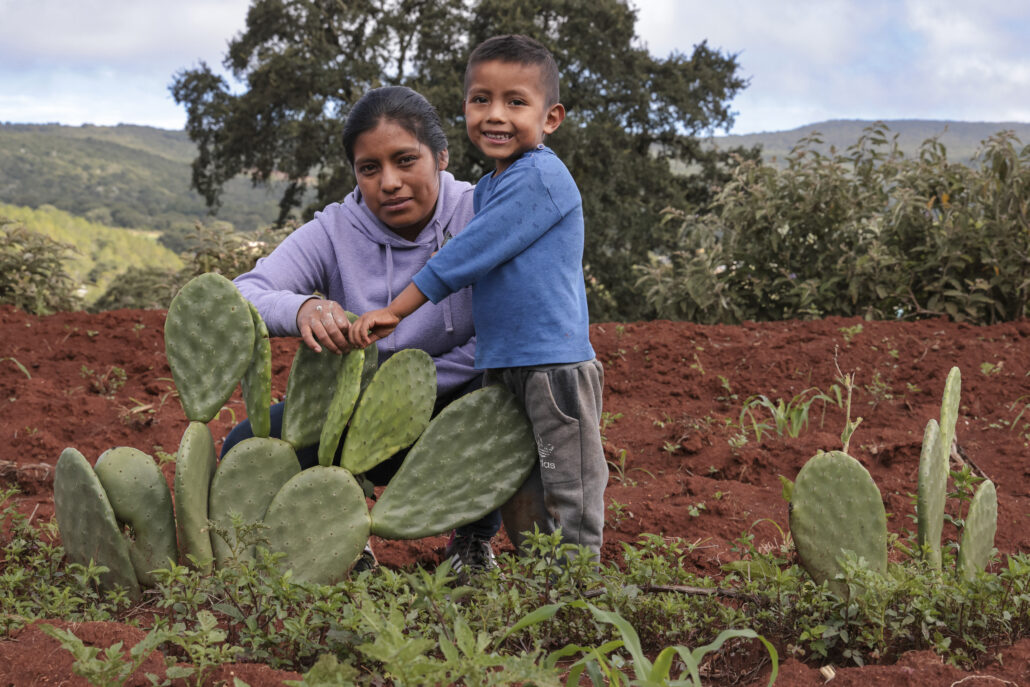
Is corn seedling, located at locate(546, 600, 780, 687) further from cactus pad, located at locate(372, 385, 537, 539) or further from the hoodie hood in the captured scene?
the hoodie hood

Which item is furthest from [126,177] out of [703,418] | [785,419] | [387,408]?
[387,408]

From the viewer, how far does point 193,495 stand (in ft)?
6.57

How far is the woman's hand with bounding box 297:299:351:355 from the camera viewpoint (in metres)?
1.99

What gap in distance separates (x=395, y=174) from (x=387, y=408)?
601 mm

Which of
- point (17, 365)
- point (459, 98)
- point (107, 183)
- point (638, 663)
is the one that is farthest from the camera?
point (107, 183)

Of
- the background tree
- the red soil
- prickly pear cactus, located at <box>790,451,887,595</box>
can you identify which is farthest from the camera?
the background tree

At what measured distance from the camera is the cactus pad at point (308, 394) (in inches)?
83.7

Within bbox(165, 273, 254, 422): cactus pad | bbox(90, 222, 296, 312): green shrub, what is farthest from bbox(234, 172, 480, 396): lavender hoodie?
bbox(90, 222, 296, 312): green shrub

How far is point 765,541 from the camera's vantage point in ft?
8.14

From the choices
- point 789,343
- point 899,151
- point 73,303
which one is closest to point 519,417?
point 789,343

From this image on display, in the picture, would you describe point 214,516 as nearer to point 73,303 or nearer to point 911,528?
point 911,528

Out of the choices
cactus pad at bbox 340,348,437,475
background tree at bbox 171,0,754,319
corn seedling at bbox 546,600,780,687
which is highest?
background tree at bbox 171,0,754,319

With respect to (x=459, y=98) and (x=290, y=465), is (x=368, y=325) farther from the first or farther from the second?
(x=459, y=98)

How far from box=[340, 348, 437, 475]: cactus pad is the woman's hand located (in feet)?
0.40
